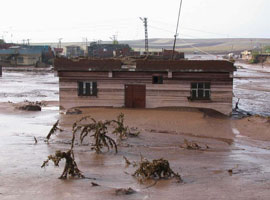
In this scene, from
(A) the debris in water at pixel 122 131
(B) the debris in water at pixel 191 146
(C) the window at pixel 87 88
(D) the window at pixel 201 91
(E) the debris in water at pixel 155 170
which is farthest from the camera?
(C) the window at pixel 87 88

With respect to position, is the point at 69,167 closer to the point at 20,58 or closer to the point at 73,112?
→ the point at 73,112

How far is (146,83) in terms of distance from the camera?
20.5 meters

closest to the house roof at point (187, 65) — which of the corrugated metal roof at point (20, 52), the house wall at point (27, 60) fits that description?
the house wall at point (27, 60)

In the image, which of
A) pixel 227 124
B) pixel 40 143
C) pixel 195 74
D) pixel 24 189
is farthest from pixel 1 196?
pixel 195 74

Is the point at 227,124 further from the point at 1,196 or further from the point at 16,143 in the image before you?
the point at 1,196

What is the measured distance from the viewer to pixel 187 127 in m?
17.3

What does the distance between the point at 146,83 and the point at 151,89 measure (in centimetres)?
37

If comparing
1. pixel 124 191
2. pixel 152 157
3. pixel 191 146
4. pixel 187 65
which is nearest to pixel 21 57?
pixel 187 65

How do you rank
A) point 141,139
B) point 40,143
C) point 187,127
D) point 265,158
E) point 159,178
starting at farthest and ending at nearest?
point 187,127 < point 141,139 < point 40,143 < point 265,158 < point 159,178

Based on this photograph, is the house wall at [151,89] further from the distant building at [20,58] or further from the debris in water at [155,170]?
the distant building at [20,58]

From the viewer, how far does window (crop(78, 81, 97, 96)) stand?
68.9 feet

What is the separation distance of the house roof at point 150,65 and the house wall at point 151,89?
0.87 ft

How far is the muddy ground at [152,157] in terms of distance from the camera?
8750 millimetres

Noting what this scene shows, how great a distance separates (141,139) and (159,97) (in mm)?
6324
